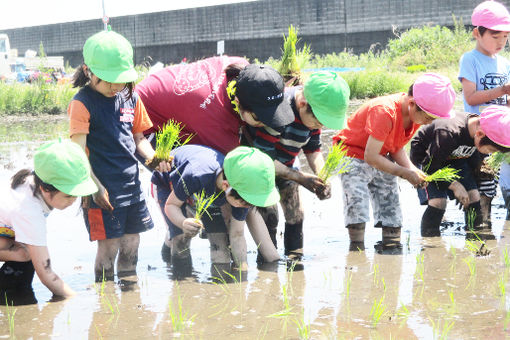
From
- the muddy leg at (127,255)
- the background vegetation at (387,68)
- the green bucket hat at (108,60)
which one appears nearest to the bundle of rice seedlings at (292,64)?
the green bucket hat at (108,60)

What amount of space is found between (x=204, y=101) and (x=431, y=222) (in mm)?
2076

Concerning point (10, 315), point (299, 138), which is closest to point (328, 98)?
point (299, 138)

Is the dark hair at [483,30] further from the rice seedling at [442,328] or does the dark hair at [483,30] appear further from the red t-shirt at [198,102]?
the rice seedling at [442,328]

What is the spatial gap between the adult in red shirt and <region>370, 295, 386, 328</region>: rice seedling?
117 centimetres

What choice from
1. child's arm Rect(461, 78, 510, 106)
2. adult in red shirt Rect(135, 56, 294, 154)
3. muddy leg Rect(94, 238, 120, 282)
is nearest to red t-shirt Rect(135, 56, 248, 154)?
adult in red shirt Rect(135, 56, 294, 154)

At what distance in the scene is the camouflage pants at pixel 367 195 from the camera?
479 centimetres

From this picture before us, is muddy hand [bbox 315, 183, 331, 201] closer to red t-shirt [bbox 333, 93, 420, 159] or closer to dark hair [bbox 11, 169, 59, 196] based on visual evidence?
red t-shirt [bbox 333, 93, 420, 159]

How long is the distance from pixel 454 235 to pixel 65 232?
307cm

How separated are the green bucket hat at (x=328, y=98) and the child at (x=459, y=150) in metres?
1.14

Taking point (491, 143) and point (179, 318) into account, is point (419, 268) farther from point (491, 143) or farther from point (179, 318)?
point (179, 318)

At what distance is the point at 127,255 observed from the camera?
14.0 feet

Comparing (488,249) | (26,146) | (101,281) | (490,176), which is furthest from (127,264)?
(26,146)

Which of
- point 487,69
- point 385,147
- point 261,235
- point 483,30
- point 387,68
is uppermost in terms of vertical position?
point 387,68

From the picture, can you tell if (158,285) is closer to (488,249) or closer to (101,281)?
(101,281)
